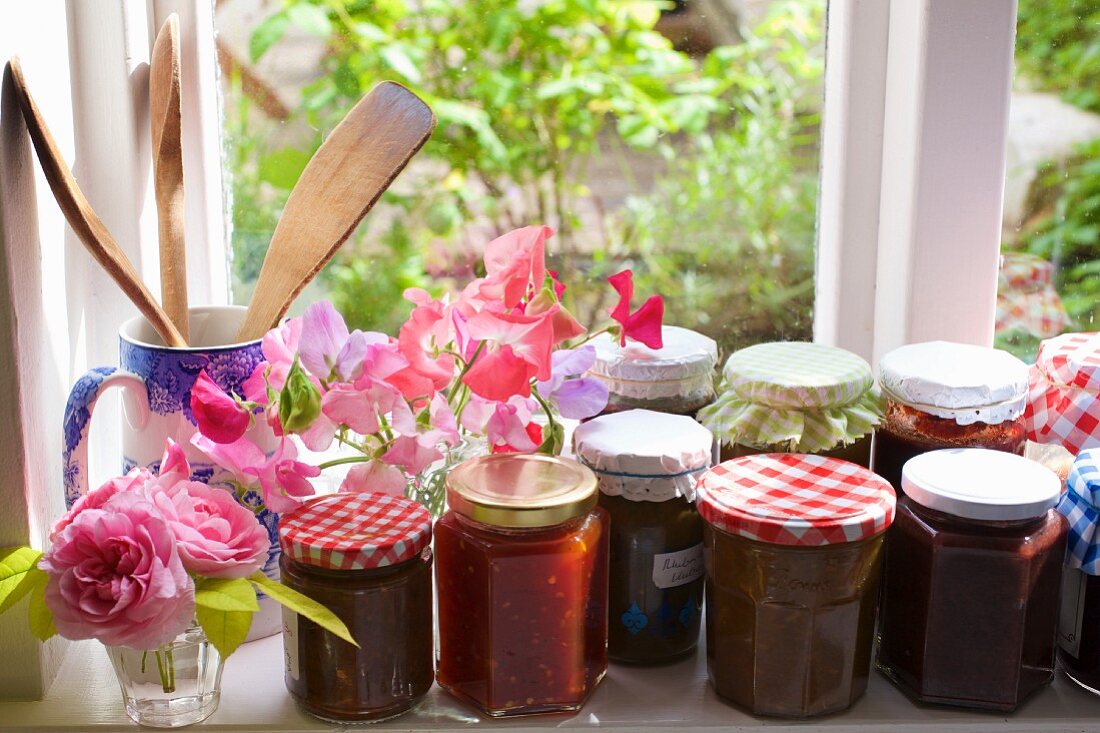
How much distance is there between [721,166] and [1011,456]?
427 mm

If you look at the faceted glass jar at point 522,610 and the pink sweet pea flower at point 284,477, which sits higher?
the pink sweet pea flower at point 284,477

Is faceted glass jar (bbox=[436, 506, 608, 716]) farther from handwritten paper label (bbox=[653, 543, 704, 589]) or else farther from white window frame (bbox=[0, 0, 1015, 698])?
white window frame (bbox=[0, 0, 1015, 698])

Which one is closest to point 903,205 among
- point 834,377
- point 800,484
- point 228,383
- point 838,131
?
point 838,131

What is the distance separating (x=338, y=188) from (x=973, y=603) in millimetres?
559

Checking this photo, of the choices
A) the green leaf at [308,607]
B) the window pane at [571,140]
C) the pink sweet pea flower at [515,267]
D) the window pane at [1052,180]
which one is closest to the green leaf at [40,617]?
the green leaf at [308,607]

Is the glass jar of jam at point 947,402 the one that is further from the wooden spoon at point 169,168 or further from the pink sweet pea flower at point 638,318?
the wooden spoon at point 169,168

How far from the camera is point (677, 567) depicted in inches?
34.5

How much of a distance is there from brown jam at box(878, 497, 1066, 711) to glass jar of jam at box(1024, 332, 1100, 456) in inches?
5.4

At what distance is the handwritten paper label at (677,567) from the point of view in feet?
2.86

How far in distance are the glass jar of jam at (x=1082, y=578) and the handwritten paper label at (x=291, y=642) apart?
563 mm

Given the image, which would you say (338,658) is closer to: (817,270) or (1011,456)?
(1011,456)

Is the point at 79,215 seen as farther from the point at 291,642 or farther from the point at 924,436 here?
the point at 924,436

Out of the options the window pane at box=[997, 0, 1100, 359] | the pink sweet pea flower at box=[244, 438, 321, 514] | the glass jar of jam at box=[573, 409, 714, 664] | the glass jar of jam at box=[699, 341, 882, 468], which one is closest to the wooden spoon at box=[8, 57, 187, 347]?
the pink sweet pea flower at box=[244, 438, 321, 514]

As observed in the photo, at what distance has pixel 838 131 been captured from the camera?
1.11 meters
